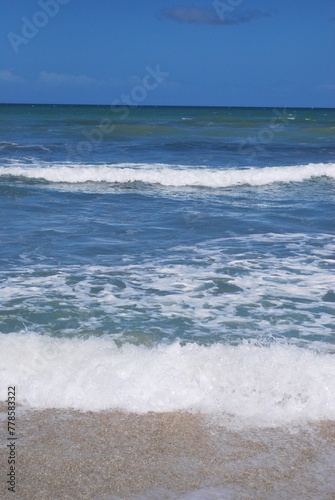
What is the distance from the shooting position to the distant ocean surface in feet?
15.8

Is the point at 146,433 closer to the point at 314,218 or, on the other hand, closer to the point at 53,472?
the point at 53,472

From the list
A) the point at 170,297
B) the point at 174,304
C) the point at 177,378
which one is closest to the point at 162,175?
the point at 170,297

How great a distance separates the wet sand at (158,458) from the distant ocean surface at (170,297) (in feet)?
0.74

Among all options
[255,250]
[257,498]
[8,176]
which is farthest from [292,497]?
[8,176]

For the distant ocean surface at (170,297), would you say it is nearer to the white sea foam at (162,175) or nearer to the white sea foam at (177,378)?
the white sea foam at (177,378)

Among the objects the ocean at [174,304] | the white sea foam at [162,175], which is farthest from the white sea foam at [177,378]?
the white sea foam at [162,175]

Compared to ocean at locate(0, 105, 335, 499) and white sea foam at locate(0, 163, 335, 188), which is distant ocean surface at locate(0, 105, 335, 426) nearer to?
ocean at locate(0, 105, 335, 499)

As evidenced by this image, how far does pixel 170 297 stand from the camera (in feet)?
23.1

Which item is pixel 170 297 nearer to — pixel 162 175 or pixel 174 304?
pixel 174 304

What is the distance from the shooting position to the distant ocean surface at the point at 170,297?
15.8 ft

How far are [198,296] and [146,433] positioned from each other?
2.91 metres

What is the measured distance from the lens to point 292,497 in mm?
3617

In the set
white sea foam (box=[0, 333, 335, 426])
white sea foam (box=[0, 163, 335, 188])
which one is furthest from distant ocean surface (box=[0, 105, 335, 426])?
white sea foam (box=[0, 163, 335, 188])

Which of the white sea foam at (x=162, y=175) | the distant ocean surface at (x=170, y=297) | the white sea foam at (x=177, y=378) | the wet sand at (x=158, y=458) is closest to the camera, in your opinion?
the wet sand at (x=158, y=458)
